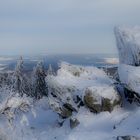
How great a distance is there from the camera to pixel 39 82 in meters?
→ 55.5

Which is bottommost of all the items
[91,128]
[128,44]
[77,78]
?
[91,128]

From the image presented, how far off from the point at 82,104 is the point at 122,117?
11.7 feet

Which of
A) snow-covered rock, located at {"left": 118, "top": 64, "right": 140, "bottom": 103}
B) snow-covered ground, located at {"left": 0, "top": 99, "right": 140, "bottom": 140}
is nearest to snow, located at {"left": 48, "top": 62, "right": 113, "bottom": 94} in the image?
snow-covered rock, located at {"left": 118, "top": 64, "right": 140, "bottom": 103}

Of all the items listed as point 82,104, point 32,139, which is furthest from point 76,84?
point 32,139

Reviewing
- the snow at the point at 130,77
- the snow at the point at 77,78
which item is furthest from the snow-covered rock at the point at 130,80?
the snow at the point at 77,78

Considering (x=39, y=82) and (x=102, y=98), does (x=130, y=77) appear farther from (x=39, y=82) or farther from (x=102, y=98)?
(x=39, y=82)

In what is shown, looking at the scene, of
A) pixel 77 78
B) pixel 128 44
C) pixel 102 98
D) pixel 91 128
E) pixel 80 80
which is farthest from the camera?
pixel 77 78

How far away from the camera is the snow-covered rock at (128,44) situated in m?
29.5

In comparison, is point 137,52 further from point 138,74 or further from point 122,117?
point 122,117

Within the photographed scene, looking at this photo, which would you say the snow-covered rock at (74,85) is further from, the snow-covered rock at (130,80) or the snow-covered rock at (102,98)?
the snow-covered rock at (130,80)

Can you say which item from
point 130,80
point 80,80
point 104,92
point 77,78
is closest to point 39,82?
point 77,78

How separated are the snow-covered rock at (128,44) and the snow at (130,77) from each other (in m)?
1.19

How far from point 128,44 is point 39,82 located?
1067 inches

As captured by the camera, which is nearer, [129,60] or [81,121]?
[81,121]
